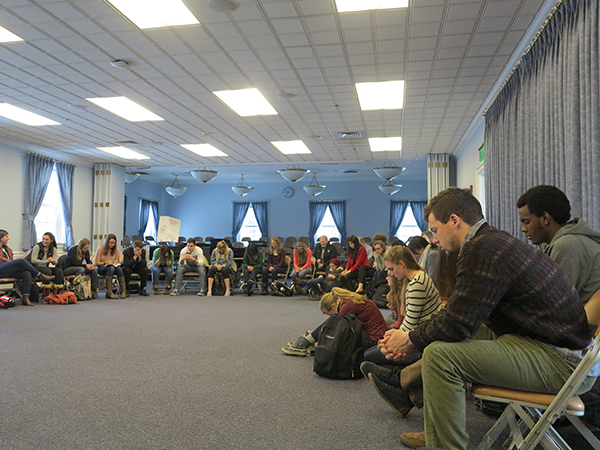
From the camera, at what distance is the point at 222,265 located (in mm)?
10211

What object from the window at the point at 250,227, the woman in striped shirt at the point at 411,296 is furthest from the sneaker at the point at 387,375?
the window at the point at 250,227

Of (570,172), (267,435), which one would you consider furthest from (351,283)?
(267,435)

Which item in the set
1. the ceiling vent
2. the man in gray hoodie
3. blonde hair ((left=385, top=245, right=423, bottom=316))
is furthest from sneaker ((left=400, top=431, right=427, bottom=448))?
the ceiling vent

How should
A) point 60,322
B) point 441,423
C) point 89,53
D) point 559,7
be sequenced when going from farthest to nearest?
point 60,322
point 89,53
point 559,7
point 441,423

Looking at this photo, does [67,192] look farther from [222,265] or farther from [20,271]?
[222,265]

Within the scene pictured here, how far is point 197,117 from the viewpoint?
8.55 metres

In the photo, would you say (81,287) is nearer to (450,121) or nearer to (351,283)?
(351,283)

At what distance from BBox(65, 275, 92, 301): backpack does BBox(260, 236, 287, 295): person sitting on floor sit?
137 inches

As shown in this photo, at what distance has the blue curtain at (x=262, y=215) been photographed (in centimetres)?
1922

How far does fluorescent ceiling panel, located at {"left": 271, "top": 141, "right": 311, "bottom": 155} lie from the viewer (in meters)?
10.6

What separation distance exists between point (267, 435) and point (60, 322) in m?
4.72

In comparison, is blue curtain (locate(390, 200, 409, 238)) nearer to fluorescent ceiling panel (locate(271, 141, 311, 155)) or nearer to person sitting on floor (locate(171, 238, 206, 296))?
fluorescent ceiling panel (locate(271, 141, 311, 155))

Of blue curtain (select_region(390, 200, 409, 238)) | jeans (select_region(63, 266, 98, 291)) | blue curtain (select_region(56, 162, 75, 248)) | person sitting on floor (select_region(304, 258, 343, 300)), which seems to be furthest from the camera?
blue curtain (select_region(390, 200, 409, 238))

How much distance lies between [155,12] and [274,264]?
6.53 m
